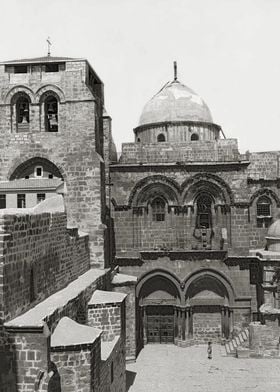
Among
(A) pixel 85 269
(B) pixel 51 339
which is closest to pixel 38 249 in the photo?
(B) pixel 51 339

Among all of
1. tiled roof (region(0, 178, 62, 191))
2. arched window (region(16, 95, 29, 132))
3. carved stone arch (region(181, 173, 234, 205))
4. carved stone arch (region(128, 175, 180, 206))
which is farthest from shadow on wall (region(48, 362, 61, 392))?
carved stone arch (region(181, 173, 234, 205))

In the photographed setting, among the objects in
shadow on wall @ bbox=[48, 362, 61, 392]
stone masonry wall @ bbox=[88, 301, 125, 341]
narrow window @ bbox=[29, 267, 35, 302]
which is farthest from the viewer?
stone masonry wall @ bbox=[88, 301, 125, 341]

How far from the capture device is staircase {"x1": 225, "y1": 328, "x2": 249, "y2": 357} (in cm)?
2122

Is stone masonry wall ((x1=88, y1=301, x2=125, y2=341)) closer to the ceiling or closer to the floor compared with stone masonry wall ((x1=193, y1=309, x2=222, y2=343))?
closer to the ceiling

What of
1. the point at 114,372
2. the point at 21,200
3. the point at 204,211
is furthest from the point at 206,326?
the point at 21,200

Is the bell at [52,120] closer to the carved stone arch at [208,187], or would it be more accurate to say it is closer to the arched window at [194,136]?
the carved stone arch at [208,187]

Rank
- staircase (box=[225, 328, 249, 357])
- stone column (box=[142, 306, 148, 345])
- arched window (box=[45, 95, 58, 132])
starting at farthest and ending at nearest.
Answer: stone column (box=[142, 306, 148, 345]) < staircase (box=[225, 328, 249, 357]) < arched window (box=[45, 95, 58, 132])

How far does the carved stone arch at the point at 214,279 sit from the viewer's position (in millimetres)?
22672

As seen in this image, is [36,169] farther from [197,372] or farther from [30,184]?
[197,372]

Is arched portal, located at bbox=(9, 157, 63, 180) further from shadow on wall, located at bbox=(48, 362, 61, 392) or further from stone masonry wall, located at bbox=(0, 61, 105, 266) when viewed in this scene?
shadow on wall, located at bbox=(48, 362, 61, 392)

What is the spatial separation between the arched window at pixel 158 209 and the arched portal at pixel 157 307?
277 cm

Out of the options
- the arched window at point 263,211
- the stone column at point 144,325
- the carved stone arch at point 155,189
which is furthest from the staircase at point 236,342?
the carved stone arch at point 155,189

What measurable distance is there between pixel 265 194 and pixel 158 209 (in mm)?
5965

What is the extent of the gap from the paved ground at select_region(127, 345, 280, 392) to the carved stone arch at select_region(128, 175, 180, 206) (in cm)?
736
